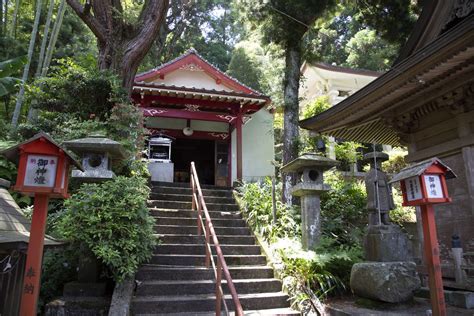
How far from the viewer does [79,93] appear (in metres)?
7.79

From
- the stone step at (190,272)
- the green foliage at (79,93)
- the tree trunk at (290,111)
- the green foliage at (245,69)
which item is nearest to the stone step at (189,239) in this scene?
the stone step at (190,272)

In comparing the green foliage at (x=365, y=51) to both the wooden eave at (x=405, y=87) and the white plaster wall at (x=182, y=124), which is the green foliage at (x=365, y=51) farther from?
the wooden eave at (x=405, y=87)

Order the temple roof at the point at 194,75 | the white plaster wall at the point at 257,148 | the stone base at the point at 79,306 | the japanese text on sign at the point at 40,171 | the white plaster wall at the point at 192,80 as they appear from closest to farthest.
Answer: the japanese text on sign at the point at 40,171 < the stone base at the point at 79,306 < the temple roof at the point at 194,75 < the white plaster wall at the point at 192,80 < the white plaster wall at the point at 257,148

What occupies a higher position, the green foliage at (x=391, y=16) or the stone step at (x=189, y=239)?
the green foliage at (x=391, y=16)

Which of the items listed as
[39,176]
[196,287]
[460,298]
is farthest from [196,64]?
[460,298]

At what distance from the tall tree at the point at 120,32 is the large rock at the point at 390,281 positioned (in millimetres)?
6358

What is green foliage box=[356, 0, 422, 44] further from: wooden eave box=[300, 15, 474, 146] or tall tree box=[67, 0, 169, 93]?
tall tree box=[67, 0, 169, 93]

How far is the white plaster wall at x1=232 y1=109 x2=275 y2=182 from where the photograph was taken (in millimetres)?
13594

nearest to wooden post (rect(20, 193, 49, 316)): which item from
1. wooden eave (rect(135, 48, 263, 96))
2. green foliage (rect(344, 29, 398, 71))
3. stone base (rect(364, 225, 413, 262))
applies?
stone base (rect(364, 225, 413, 262))

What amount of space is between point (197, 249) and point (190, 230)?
2.32 ft

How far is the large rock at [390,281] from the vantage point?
180 inches

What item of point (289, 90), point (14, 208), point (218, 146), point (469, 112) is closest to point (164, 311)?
point (14, 208)

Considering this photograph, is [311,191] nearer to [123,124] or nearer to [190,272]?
[190,272]

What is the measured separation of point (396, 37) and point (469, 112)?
479 centimetres
